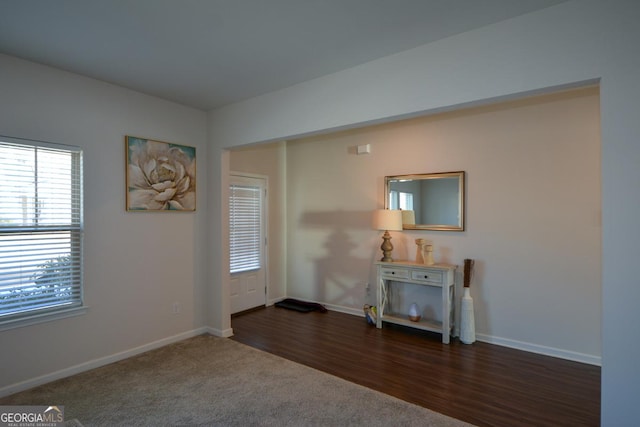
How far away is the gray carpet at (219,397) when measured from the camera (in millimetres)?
2400

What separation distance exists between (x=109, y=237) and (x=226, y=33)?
7.28 ft

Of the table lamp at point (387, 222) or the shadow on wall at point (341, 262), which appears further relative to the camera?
the shadow on wall at point (341, 262)

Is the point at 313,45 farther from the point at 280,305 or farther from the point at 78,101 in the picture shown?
the point at 280,305

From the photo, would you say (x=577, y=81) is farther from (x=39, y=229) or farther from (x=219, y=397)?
(x=39, y=229)

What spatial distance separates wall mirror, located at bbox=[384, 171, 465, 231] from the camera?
3998 mm

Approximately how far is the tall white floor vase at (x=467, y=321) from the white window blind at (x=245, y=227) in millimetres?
2933

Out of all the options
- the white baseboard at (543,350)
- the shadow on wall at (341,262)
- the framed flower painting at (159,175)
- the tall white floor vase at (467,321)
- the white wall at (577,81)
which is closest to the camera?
the white wall at (577,81)

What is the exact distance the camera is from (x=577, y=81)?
200 centimetres

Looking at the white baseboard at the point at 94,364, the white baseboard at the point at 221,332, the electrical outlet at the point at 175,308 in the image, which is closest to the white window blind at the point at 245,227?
the white baseboard at the point at 221,332

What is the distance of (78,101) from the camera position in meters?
3.12

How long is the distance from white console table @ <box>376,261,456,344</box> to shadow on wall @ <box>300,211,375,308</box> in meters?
0.46

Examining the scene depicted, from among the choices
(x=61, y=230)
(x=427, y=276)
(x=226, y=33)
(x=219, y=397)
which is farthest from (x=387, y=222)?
(x=61, y=230)
